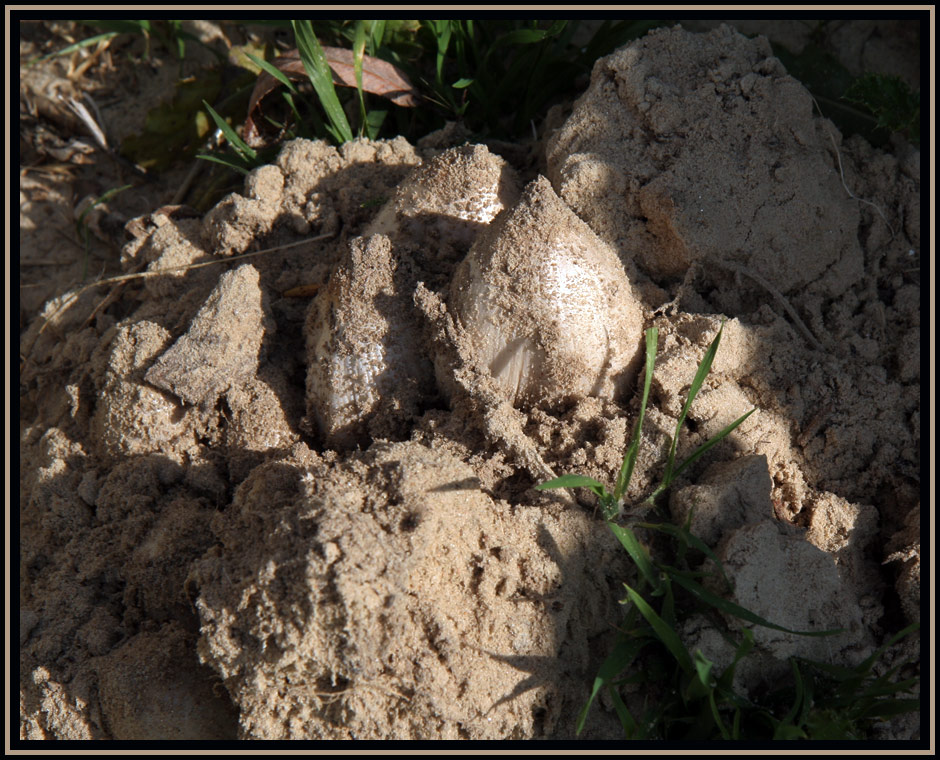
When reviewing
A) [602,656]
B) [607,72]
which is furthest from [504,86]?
[602,656]

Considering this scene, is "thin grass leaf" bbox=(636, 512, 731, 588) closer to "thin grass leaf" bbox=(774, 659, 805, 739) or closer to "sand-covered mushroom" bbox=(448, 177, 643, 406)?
"thin grass leaf" bbox=(774, 659, 805, 739)

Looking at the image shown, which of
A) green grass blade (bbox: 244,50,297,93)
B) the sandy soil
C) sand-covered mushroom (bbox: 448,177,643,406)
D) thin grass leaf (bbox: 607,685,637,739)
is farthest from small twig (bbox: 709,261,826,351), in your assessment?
green grass blade (bbox: 244,50,297,93)

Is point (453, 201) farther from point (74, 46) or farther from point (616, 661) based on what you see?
point (74, 46)

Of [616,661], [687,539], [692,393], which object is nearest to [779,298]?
[692,393]

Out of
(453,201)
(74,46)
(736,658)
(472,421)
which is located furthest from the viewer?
(74,46)

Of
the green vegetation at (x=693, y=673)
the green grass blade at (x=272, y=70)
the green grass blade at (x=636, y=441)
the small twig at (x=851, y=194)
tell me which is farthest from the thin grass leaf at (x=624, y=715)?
the green grass blade at (x=272, y=70)

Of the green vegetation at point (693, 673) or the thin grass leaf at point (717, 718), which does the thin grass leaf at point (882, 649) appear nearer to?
the green vegetation at point (693, 673)
